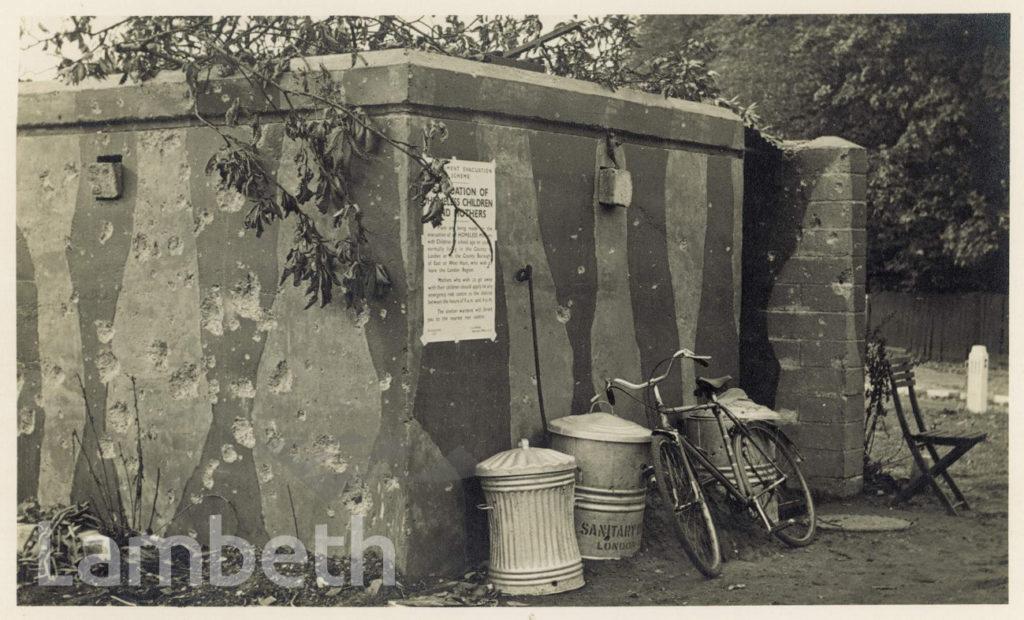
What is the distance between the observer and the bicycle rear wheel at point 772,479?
23.1 ft

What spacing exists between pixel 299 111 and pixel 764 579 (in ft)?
12.1

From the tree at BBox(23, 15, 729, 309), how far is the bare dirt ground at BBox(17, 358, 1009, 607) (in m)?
1.60

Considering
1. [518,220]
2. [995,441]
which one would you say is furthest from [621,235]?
[995,441]

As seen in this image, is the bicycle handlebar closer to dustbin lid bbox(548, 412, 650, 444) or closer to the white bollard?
dustbin lid bbox(548, 412, 650, 444)

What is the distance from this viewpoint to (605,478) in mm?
6641

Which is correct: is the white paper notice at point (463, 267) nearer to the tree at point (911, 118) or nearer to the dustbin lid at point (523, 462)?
the dustbin lid at point (523, 462)

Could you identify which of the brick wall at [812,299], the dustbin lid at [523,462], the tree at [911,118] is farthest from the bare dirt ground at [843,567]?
the tree at [911,118]

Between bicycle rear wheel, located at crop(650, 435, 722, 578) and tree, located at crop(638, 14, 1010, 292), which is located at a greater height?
tree, located at crop(638, 14, 1010, 292)

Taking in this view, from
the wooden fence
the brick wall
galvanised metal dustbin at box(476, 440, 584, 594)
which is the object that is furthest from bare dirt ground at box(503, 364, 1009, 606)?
the wooden fence

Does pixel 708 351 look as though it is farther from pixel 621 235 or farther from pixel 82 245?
pixel 82 245

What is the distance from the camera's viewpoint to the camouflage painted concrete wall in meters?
6.11

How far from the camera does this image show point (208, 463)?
260 inches

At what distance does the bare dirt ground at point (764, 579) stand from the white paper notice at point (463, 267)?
1.34 meters

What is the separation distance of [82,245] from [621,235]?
10.9 feet
